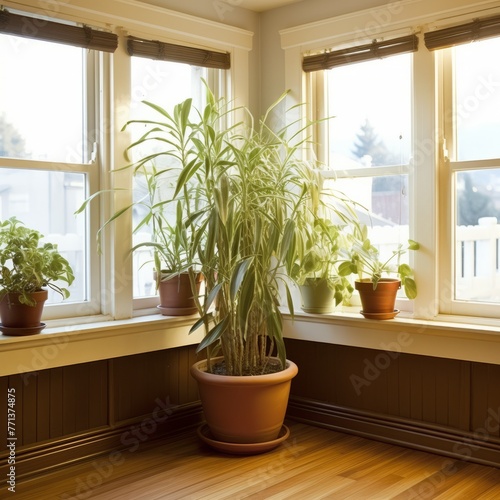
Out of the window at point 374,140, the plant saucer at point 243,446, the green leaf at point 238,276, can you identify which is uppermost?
the window at point 374,140

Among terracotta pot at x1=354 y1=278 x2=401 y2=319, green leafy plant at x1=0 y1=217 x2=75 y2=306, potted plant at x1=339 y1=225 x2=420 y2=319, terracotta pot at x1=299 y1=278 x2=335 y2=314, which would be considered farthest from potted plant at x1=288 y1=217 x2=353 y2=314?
green leafy plant at x1=0 y1=217 x2=75 y2=306

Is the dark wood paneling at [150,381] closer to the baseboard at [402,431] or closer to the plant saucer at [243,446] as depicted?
the plant saucer at [243,446]

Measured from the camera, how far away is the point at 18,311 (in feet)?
9.68

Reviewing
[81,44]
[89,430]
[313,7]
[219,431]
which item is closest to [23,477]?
[89,430]

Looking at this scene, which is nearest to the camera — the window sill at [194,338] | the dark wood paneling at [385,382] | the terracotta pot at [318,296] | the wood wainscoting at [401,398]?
the window sill at [194,338]

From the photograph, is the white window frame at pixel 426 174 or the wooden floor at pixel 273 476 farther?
the white window frame at pixel 426 174

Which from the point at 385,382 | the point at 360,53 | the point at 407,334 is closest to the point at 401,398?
the point at 385,382

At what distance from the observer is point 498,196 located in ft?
10.7

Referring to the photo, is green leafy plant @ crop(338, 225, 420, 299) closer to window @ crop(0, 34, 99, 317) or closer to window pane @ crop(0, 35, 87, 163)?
window @ crop(0, 34, 99, 317)

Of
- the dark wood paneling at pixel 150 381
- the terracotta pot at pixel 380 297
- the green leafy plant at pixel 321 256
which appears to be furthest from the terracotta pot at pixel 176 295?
the terracotta pot at pixel 380 297

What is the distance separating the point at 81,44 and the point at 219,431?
2016 millimetres

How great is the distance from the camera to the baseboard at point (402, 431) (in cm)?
322

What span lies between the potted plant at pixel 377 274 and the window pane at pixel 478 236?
0.23 meters

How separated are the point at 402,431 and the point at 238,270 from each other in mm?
1235
